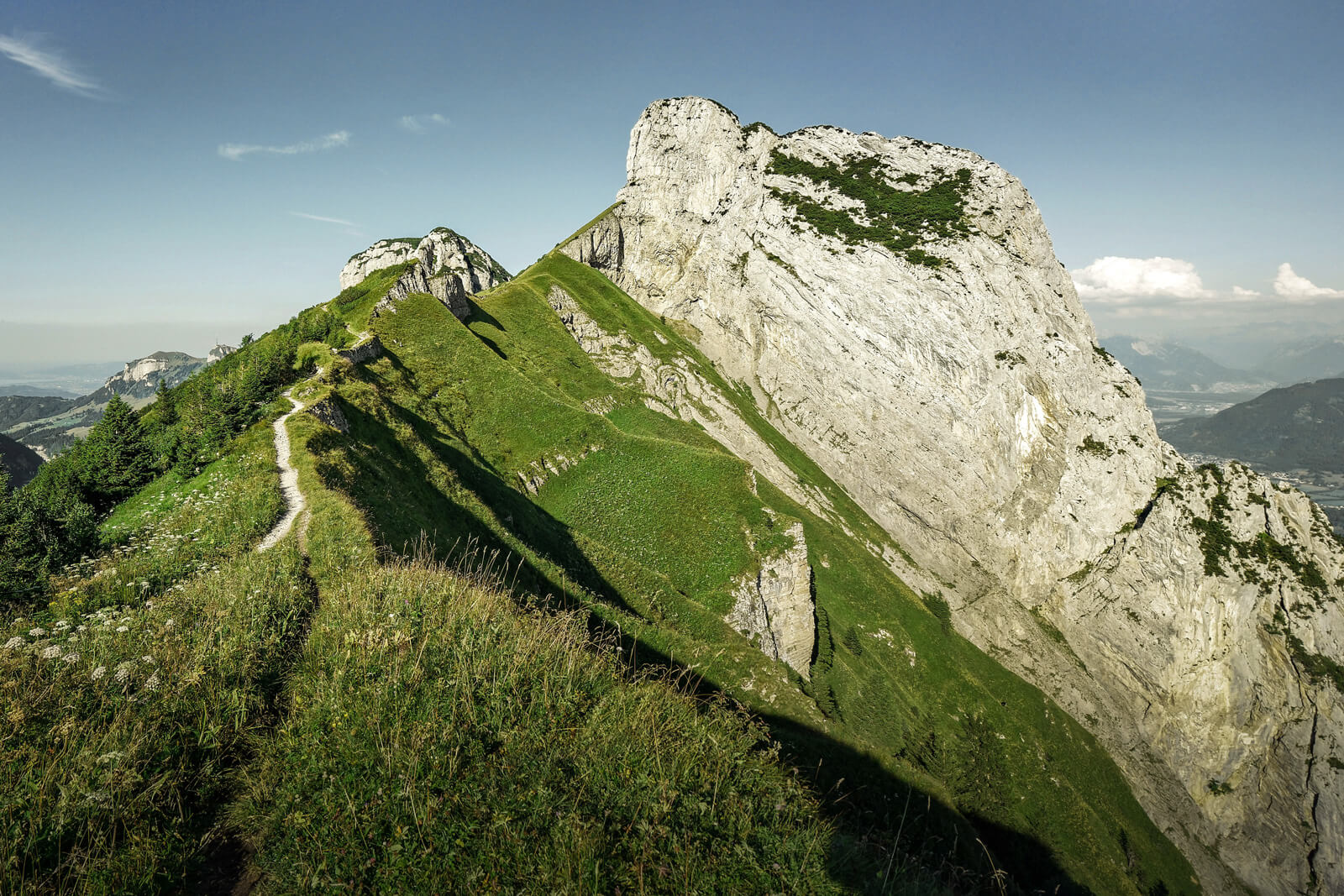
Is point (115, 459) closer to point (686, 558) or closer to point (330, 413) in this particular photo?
point (330, 413)

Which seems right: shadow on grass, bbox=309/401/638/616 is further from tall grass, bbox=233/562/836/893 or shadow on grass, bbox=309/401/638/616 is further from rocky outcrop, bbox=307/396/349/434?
tall grass, bbox=233/562/836/893

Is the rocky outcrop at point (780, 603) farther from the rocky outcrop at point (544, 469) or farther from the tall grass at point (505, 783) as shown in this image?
the tall grass at point (505, 783)

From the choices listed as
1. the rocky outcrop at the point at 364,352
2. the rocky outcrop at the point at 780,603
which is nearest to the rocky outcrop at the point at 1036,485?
the rocky outcrop at the point at 364,352

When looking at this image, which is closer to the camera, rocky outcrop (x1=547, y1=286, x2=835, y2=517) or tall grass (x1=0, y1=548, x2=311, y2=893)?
tall grass (x1=0, y1=548, x2=311, y2=893)

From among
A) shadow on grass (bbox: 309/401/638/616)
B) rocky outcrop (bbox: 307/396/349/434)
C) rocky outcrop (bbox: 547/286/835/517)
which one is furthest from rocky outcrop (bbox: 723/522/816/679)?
rocky outcrop (bbox: 547/286/835/517)

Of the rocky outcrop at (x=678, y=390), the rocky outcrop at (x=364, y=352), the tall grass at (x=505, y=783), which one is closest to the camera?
the tall grass at (x=505, y=783)

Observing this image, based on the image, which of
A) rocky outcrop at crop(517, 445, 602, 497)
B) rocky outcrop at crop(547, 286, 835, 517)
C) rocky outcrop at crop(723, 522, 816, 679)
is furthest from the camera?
rocky outcrop at crop(547, 286, 835, 517)

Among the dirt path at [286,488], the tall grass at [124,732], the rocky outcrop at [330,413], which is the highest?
the rocky outcrop at [330,413]
